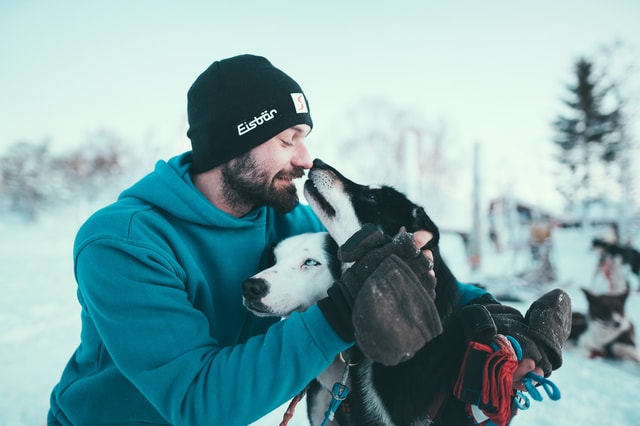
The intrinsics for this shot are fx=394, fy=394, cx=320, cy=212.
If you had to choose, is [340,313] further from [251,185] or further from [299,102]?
[299,102]

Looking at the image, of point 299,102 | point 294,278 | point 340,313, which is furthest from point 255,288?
point 299,102

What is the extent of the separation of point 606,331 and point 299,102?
4.64 meters

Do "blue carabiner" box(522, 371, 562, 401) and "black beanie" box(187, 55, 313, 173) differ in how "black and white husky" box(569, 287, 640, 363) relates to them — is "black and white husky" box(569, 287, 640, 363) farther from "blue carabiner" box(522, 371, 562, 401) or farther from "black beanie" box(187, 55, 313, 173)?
"black beanie" box(187, 55, 313, 173)

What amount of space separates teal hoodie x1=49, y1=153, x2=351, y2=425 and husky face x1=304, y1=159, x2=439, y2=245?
1.30 feet

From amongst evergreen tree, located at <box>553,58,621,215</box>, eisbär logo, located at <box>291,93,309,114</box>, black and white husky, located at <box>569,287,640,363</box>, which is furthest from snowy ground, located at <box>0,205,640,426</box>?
evergreen tree, located at <box>553,58,621,215</box>

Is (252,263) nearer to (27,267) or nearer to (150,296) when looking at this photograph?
(150,296)

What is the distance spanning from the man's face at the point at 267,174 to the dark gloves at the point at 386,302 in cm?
76

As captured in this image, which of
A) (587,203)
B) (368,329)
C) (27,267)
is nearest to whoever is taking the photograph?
(368,329)

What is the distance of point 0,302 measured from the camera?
6.65 meters

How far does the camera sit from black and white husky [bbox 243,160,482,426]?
55.6 inches

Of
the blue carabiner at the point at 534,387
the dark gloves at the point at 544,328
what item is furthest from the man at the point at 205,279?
the blue carabiner at the point at 534,387

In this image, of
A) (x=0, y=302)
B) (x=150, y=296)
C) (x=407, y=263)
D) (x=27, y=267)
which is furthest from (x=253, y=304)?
(x=27, y=267)

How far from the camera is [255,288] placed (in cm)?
149

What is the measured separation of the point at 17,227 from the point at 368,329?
30569mm
